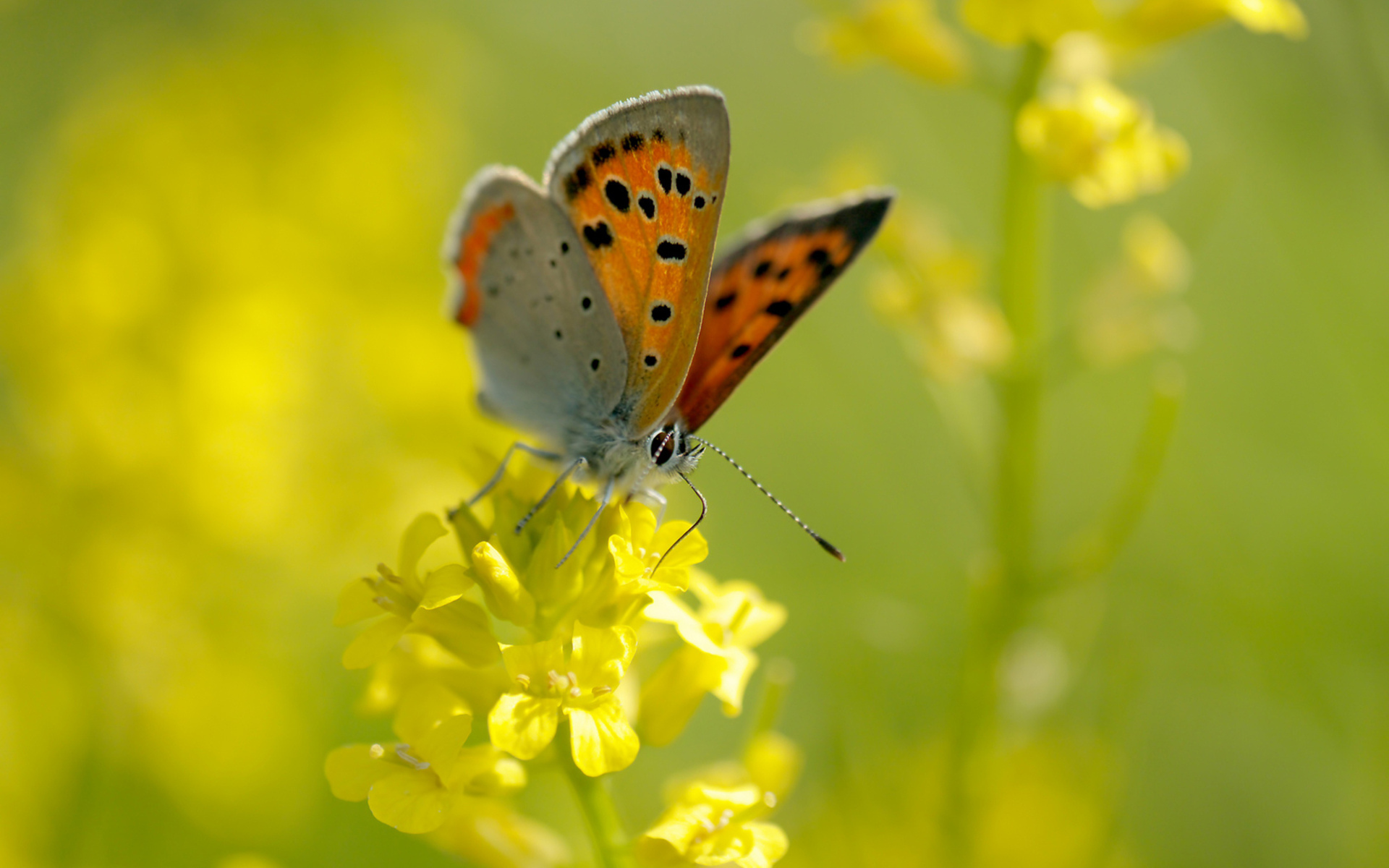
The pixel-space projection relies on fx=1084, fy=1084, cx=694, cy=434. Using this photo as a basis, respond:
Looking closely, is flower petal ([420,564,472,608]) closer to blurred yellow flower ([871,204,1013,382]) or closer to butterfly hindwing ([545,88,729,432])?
butterfly hindwing ([545,88,729,432])

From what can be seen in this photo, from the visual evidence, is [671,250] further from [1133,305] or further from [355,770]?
[1133,305]

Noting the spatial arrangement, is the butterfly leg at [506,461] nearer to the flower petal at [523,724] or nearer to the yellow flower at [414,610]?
the yellow flower at [414,610]

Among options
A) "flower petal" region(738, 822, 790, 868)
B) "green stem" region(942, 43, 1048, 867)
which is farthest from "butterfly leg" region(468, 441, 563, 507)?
"green stem" region(942, 43, 1048, 867)

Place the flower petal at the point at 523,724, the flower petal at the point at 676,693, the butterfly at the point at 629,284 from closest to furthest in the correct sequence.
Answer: the flower petal at the point at 523,724 → the flower petal at the point at 676,693 → the butterfly at the point at 629,284

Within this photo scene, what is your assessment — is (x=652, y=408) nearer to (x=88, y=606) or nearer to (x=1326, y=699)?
(x=88, y=606)

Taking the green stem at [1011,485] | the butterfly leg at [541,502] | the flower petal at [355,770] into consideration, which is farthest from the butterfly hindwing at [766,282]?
the flower petal at [355,770]

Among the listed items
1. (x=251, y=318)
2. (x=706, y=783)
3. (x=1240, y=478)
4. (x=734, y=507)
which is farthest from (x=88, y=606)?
(x=1240, y=478)

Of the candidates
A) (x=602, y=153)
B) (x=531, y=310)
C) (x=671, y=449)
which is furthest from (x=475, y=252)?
(x=671, y=449)
